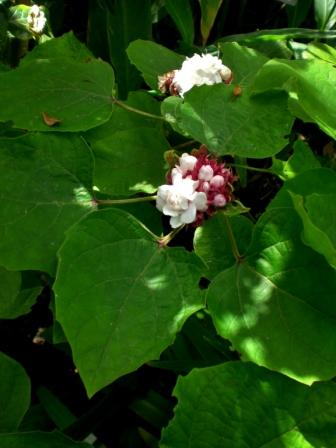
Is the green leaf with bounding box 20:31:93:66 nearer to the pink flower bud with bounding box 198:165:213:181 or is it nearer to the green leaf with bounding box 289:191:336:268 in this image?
the pink flower bud with bounding box 198:165:213:181

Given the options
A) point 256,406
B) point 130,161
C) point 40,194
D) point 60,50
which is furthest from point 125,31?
point 256,406

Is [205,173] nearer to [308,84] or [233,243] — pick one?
[233,243]

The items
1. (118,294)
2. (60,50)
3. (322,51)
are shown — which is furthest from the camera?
(322,51)

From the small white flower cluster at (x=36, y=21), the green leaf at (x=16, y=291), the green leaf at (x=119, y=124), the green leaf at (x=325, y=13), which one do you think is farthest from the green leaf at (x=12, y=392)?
the green leaf at (x=325, y=13)

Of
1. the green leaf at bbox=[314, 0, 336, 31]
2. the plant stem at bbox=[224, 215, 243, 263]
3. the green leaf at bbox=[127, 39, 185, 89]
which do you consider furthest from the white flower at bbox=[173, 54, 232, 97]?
the green leaf at bbox=[314, 0, 336, 31]

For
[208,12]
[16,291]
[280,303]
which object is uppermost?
[208,12]

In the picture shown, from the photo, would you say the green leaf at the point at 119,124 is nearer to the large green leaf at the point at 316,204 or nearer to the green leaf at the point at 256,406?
the large green leaf at the point at 316,204
